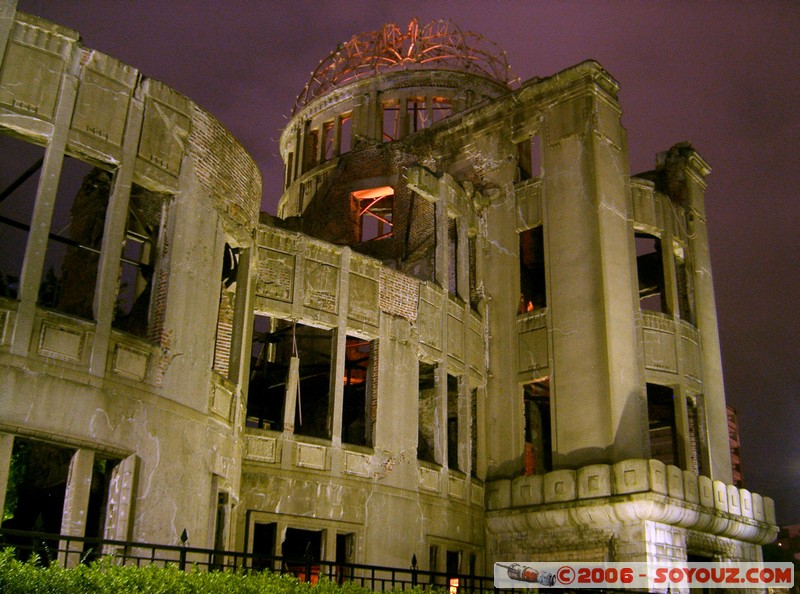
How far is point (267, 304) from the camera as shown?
18.1 meters

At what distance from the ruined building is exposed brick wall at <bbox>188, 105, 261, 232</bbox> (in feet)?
0.25

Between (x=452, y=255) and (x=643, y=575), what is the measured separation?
991cm

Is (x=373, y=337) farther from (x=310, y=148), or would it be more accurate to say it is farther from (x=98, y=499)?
(x=310, y=148)

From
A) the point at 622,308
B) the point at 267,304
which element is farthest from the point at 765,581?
the point at 267,304

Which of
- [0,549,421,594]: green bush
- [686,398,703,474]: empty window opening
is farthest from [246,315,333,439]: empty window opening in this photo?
[0,549,421,594]: green bush


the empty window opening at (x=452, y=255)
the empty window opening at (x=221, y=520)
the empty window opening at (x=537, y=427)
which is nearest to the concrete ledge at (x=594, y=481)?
the empty window opening at (x=537, y=427)

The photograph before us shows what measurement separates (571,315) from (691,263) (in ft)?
18.5

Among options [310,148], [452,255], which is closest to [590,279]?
[452,255]

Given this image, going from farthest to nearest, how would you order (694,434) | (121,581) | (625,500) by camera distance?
(694,434) → (625,500) → (121,581)

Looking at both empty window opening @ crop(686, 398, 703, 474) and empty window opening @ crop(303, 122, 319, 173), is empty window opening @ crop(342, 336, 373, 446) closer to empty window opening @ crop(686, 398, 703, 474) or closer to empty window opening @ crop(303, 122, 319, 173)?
empty window opening @ crop(303, 122, 319, 173)

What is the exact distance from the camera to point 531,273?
2694 centimetres

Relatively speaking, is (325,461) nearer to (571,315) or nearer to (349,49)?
(571,315)

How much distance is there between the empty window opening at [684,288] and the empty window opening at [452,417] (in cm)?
696

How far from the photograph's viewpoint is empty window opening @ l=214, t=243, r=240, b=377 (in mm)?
15969
